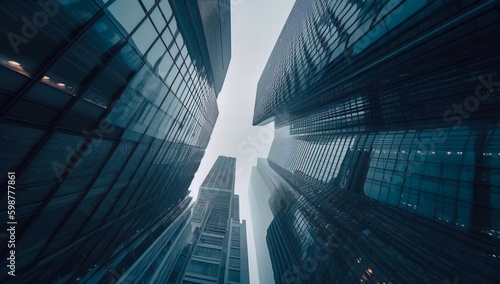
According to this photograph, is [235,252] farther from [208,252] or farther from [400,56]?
[400,56]

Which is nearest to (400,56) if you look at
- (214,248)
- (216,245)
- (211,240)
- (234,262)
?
(234,262)

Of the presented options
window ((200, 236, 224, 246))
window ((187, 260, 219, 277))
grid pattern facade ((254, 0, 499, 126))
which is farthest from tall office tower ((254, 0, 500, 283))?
window ((200, 236, 224, 246))

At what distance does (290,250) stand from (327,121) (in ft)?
130

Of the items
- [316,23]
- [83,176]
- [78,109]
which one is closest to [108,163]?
[83,176]

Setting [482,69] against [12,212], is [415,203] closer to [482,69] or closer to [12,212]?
[482,69]

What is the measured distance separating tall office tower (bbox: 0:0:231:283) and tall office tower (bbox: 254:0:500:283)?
71.0ft

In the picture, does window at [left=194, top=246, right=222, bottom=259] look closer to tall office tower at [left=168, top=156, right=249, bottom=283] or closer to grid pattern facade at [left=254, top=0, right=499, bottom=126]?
tall office tower at [left=168, top=156, right=249, bottom=283]

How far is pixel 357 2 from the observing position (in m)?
27.4

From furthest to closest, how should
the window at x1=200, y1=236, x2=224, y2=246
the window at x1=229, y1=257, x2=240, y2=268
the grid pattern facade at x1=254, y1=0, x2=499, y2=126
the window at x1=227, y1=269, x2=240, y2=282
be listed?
the window at x1=200, y1=236, x2=224, y2=246 < the window at x1=229, y1=257, x2=240, y2=268 < the window at x1=227, y1=269, x2=240, y2=282 < the grid pattern facade at x1=254, y1=0, x2=499, y2=126

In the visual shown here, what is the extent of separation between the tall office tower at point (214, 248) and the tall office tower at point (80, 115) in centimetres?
3851

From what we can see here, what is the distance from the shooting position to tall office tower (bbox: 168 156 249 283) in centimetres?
4819

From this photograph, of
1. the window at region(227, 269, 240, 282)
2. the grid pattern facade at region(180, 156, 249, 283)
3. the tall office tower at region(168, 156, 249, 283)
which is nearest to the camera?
the window at region(227, 269, 240, 282)

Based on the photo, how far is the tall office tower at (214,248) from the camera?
48188mm

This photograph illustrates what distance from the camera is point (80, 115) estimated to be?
816 cm
